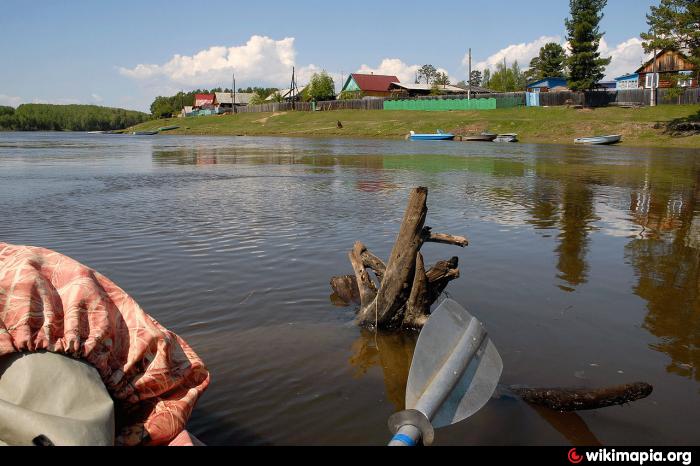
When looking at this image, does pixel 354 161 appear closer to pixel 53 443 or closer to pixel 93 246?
pixel 93 246

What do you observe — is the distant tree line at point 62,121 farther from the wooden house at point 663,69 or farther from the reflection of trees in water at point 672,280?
the reflection of trees in water at point 672,280

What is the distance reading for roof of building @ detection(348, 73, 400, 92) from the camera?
10344 centimetres

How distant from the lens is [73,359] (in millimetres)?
2766

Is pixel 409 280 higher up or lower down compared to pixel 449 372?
higher up

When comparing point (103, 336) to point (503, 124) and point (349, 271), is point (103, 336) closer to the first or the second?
point (349, 271)

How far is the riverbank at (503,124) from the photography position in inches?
1852

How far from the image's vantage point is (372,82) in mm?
104625

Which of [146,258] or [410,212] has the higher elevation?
[410,212]

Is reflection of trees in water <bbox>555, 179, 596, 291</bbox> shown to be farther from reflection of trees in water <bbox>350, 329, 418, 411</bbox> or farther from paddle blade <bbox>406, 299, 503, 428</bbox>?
paddle blade <bbox>406, 299, 503, 428</bbox>

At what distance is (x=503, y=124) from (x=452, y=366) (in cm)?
5525

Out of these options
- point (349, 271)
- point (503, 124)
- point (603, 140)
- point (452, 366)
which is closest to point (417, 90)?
point (503, 124)

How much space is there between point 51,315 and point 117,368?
414 millimetres

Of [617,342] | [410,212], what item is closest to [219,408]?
[410,212]

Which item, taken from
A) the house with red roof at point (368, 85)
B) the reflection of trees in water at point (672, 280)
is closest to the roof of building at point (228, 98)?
the house with red roof at point (368, 85)
